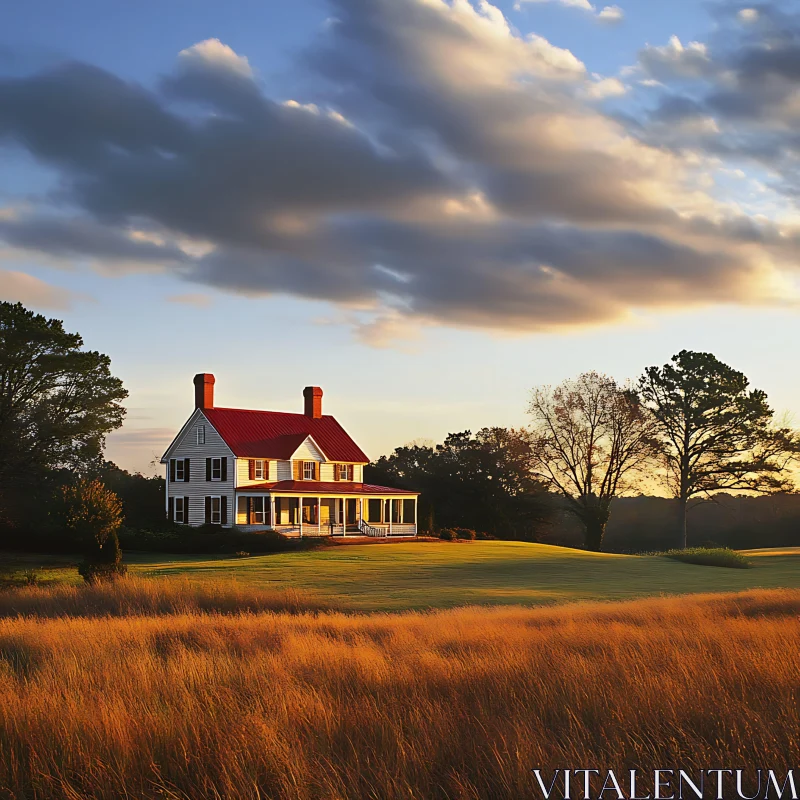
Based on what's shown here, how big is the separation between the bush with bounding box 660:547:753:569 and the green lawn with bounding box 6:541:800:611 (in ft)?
3.12

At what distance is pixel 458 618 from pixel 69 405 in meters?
41.6

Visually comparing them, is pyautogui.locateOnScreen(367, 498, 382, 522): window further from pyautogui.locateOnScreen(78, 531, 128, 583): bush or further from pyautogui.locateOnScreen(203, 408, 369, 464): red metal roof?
pyautogui.locateOnScreen(78, 531, 128, 583): bush

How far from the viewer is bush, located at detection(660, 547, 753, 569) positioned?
46875mm

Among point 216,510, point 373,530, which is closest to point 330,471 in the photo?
point 373,530

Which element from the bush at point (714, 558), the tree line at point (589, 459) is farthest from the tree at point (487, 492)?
the bush at point (714, 558)

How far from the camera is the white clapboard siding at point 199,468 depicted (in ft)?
189

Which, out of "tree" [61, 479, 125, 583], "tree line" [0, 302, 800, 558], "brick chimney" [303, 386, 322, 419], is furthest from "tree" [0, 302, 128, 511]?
"tree" [61, 479, 125, 583]

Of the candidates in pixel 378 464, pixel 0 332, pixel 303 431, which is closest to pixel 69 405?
pixel 0 332

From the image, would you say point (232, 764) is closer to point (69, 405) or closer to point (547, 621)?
point (547, 621)

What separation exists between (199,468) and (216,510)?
3250 mm

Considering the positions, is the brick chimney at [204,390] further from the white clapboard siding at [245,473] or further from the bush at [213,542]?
the bush at [213,542]

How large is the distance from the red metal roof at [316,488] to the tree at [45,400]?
30.9ft

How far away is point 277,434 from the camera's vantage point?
62.1 meters

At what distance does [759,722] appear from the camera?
7.30m
